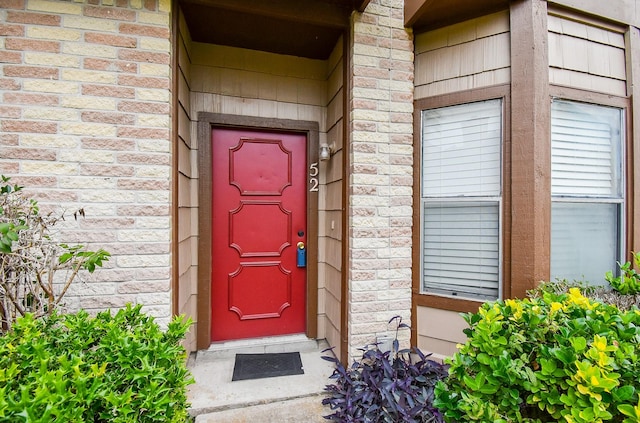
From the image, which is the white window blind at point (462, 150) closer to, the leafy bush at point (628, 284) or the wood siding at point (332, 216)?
the wood siding at point (332, 216)

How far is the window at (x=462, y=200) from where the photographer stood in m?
2.08

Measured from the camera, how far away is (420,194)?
2.25 metres

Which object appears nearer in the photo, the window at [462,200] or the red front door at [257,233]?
the window at [462,200]

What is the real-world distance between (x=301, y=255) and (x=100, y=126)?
1.78m

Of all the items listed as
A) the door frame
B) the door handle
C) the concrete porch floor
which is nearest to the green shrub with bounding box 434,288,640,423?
the concrete porch floor

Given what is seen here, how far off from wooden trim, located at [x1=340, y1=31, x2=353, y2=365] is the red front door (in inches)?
24.6

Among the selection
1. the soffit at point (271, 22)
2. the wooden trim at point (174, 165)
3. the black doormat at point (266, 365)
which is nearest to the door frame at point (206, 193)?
the black doormat at point (266, 365)

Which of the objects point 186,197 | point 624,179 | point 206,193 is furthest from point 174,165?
point 624,179

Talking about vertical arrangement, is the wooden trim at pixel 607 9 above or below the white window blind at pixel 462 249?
above

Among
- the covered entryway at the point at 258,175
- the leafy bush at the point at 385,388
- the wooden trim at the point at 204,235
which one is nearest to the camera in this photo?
the leafy bush at the point at 385,388

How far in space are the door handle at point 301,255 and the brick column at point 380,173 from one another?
27.2 inches

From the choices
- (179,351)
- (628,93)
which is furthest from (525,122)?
(179,351)

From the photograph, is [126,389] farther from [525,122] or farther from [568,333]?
[525,122]

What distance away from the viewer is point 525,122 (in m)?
1.96
